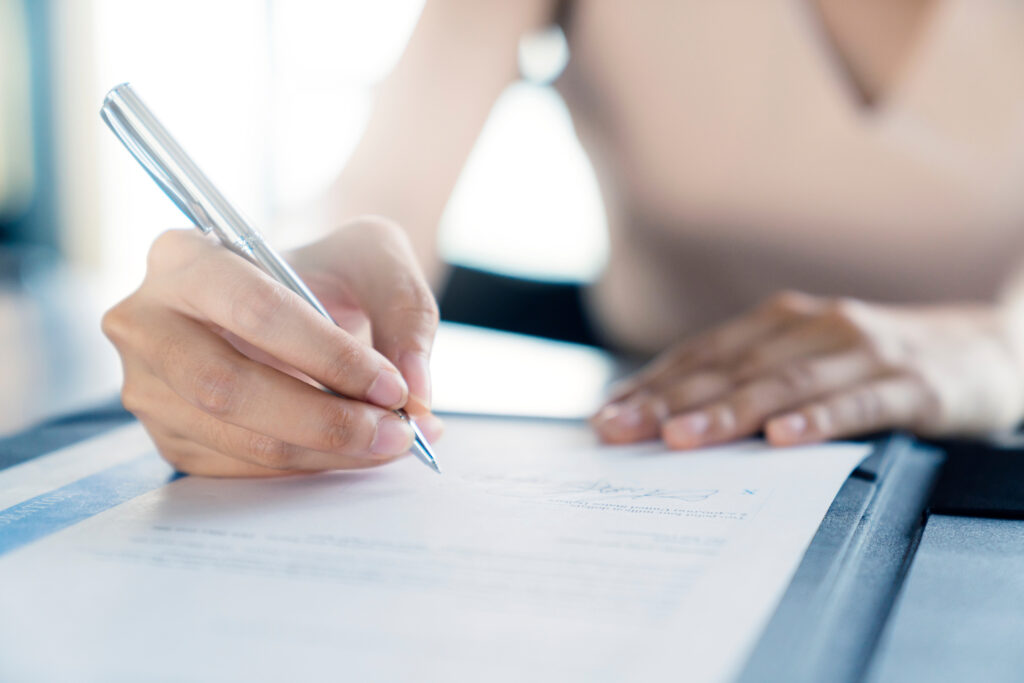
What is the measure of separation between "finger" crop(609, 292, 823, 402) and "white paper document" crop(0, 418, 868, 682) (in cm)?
20

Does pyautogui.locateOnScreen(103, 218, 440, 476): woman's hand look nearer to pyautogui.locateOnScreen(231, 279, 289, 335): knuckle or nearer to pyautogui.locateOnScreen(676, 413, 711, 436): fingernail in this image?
pyautogui.locateOnScreen(231, 279, 289, 335): knuckle

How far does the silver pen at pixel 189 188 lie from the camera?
1.45 feet

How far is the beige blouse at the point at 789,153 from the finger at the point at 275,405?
0.63m

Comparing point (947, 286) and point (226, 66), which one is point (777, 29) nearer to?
point (947, 286)

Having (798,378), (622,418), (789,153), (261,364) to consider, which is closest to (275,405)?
(261,364)

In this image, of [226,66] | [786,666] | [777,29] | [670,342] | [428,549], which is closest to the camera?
[786,666]

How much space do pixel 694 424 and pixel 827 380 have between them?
122 millimetres

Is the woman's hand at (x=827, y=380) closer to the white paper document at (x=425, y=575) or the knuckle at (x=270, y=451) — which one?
the white paper document at (x=425, y=575)

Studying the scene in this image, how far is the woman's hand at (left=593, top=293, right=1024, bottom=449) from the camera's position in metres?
0.59

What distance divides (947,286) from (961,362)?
0.26 metres

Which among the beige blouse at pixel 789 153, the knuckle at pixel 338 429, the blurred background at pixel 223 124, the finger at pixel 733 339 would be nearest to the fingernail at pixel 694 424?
the finger at pixel 733 339

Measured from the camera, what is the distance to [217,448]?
1.60ft

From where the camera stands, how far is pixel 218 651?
0.29 meters

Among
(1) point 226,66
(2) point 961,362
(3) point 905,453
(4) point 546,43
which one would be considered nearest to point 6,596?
(3) point 905,453
